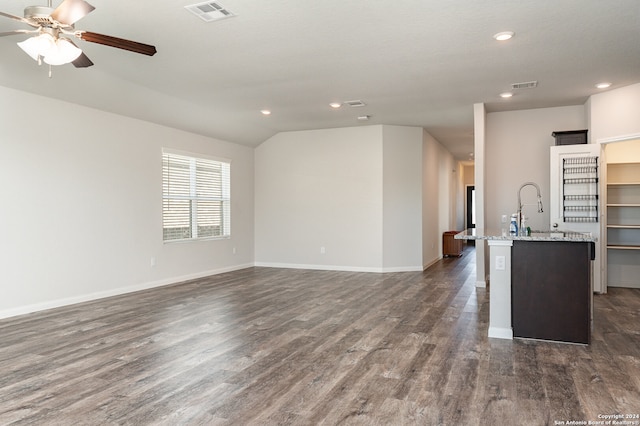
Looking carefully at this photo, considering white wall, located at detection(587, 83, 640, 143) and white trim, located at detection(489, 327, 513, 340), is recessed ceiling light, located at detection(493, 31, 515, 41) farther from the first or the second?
white wall, located at detection(587, 83, 640, 143)

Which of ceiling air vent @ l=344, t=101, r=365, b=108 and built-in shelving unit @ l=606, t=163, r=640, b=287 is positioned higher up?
ceiling air vent @ l=344, t=101, r=365, b=108

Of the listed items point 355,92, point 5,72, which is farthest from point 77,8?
point 355,92

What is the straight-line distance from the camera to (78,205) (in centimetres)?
573

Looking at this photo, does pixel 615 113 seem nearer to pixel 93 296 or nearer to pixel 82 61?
pixel 82 61

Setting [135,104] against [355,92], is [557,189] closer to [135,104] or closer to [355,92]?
[355,92]

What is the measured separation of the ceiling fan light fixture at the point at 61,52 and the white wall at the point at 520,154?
613 centimetres

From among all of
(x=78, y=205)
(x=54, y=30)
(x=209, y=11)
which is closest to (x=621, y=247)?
(x=209, y=11)

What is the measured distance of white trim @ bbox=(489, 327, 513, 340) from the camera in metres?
4.04

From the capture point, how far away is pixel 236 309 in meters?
5.24

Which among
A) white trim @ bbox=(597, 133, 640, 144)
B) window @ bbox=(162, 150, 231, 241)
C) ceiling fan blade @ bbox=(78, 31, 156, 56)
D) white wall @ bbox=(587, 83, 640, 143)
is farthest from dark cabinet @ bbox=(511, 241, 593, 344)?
window @ bbox=(162, 150, 231, 241)

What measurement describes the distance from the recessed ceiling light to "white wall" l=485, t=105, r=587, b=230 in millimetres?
3360

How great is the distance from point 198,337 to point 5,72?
3.51 metres

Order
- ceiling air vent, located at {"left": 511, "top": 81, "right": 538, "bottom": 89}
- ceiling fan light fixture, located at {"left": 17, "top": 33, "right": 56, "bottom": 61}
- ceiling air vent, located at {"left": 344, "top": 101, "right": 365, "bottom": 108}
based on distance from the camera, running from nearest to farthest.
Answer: ceiling fan light fixture, located at {"left": 17, "top": 33, "right": 56, "bottom": 61}, ceiling air vent, located at {"left": 511, "top": 81, "right": 538, "bottom": 89}, ceiling air vent, located at {"left": 344, "top": 101, "right": 365, "bottom": 108}

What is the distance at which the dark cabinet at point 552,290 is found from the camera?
150 inches
